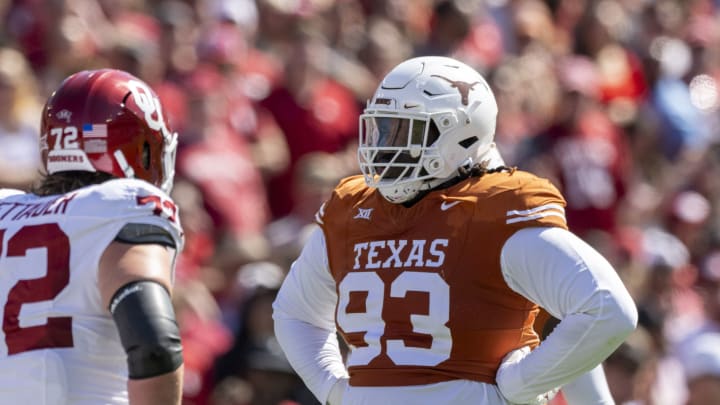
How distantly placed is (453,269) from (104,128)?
3.95ft

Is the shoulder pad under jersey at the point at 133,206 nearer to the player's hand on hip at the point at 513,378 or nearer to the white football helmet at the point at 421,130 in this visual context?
the white football helmet at the point at 421,130

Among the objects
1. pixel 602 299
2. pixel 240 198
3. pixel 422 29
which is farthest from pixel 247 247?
pixel 602 299

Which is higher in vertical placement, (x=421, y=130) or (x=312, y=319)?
(x=421, y=130)

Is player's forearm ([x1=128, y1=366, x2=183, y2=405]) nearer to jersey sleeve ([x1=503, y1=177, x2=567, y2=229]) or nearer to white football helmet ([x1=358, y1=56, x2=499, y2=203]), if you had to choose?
white football helmet ([x1=358, y1=56, x2=499, y2=203])

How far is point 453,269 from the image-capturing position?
4.58 metres

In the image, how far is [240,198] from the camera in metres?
9.41

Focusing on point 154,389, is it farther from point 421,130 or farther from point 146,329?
point 421,130

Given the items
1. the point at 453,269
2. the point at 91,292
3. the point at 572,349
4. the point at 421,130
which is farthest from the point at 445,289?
the point at 91,292

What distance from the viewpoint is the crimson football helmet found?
4.86 m

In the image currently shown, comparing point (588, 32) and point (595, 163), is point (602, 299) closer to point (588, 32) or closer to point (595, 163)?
point (595, 163)

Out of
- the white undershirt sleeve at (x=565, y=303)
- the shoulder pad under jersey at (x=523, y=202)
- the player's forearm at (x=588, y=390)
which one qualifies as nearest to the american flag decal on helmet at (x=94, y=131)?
the shoulder pad under jersey at (x=523, y=202)

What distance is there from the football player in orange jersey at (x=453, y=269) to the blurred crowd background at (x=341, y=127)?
A: 2.57m

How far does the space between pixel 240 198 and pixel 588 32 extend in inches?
166

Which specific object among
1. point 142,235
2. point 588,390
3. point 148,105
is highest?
point 148,105
